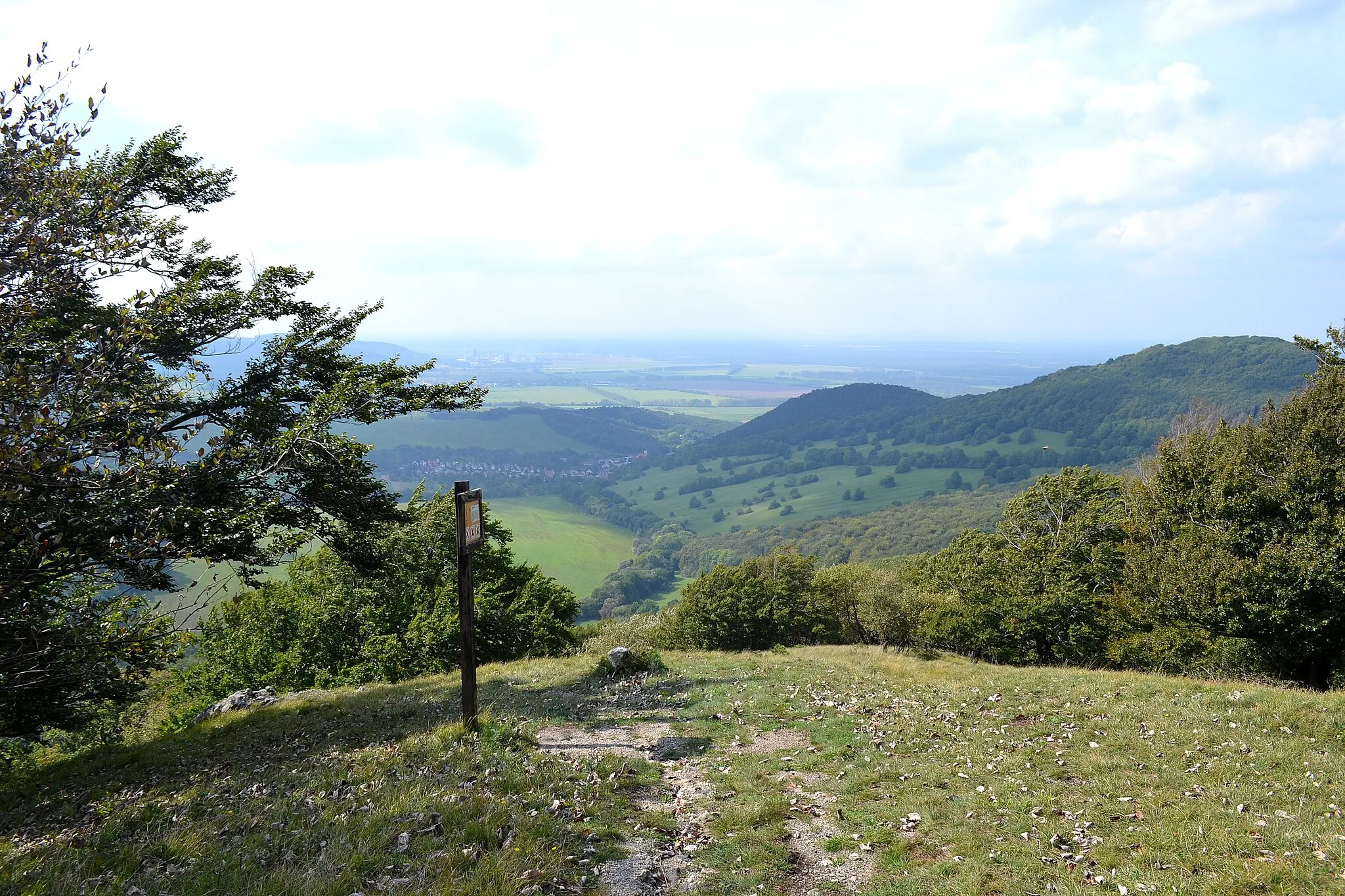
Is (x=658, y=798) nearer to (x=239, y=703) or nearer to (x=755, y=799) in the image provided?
(x=755, y=799)

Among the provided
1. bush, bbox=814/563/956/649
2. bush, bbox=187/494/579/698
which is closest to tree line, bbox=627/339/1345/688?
bush, bbox=814/563/956/649

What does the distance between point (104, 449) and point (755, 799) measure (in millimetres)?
9661

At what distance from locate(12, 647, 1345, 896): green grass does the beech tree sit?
2.04 meters

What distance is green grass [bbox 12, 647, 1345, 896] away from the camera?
22.2 ft

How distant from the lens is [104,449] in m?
6.30

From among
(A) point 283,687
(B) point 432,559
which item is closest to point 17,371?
(A) point 283,687

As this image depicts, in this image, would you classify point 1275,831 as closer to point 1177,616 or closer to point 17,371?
point 17,371

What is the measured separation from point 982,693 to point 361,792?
49.1 feet

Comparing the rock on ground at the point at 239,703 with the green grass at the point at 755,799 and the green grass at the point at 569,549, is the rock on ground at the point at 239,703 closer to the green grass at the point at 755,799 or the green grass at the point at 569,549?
the green grass at the point at 755,799

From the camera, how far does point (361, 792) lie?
Result: 28.9 feet

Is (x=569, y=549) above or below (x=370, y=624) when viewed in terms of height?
below

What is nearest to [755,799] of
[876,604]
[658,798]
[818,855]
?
[658,798]

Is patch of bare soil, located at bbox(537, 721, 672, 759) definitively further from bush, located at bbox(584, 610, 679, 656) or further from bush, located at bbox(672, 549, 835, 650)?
bush, located at bbox(672, 549, 835, 650)

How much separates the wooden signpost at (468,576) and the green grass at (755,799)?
29.4 inches
